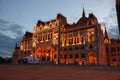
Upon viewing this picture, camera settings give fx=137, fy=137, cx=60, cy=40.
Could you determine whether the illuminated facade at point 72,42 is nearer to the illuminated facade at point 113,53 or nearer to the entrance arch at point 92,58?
the entrance arch at point 92,58

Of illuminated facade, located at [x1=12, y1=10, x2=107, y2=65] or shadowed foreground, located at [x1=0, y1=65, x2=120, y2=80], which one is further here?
illuminated facade, located at [x1=12, y1=10, x2=107, y2=65]

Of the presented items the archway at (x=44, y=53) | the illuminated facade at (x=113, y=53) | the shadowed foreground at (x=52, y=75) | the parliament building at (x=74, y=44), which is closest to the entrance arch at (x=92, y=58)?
the parliament building at (x=74, y=44)

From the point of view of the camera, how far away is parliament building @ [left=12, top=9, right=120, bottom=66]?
171ft

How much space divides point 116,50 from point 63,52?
2579cm

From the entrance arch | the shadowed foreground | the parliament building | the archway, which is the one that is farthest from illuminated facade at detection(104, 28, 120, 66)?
the shadowed foreground

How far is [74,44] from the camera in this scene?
56.3 m

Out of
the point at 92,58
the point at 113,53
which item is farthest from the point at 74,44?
the point at 113,53

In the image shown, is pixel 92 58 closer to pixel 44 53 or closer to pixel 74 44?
pixel 74 44

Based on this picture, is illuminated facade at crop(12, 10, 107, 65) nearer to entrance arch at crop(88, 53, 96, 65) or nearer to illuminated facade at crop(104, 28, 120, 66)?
entrance arch at crop(88, 53, 96, 65)

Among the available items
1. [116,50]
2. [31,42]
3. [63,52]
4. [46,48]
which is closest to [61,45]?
[63,52]

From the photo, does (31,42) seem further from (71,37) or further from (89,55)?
(89,55)

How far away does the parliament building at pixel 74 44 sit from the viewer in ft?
171

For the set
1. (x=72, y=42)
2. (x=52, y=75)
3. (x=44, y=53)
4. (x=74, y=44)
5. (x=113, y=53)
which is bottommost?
(x=52, y=75)

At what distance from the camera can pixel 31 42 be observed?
74.4m
